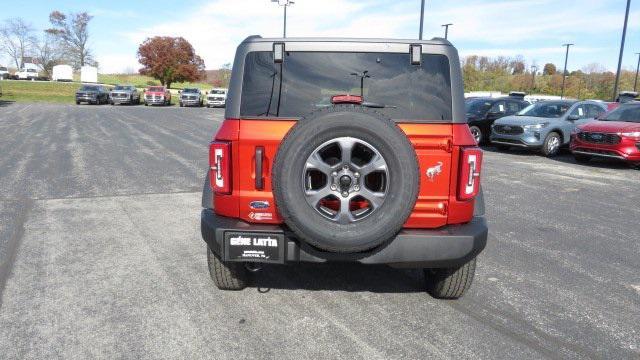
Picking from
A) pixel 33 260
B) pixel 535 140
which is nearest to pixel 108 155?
pixel 33 260

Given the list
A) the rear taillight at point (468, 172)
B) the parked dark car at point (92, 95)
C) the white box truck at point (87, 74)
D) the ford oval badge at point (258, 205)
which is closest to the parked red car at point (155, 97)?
the parked dark car at point (92, 95)

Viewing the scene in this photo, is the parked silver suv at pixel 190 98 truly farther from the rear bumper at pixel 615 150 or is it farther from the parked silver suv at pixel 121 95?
the rear bumper at pixel 615 150

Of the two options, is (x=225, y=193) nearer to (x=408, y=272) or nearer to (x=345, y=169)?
(x=345, y=169)

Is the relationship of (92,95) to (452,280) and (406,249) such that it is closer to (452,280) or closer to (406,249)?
(452,280)

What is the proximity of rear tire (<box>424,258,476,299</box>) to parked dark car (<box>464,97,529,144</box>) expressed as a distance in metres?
12.5

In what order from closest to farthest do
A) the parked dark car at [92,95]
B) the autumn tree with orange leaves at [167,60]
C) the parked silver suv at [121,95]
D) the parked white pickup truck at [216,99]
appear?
the parked dark car at [92,95], the parked silver suv at [121,95], the parked white pickup truck at [216,99], the autumn tree with orange leaves at [167,60]

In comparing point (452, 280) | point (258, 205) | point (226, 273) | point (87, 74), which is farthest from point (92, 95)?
point (87, 74)

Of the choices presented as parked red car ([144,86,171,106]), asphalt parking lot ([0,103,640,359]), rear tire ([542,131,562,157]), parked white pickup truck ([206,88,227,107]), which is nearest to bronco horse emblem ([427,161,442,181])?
asphalt parking lot ([0,103,640,359])

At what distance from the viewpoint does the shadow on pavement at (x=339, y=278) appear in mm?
4016

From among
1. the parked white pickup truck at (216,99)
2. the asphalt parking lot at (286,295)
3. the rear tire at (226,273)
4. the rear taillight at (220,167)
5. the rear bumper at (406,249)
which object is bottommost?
the asphalt parking lot at (286,295)

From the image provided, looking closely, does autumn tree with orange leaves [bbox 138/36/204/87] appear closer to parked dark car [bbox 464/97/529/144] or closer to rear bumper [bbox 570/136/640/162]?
parked dark car [bbox 464/97/529/144]

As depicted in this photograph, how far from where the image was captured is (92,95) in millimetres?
36125

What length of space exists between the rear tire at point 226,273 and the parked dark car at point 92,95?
36382mm

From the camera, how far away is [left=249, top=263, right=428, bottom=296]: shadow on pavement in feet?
13.2
